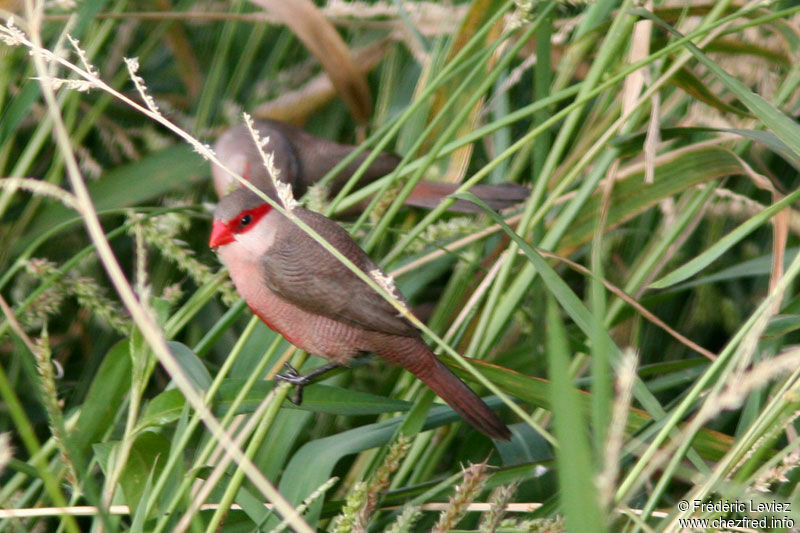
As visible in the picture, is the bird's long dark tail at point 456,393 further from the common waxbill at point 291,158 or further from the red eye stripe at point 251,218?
the common waxbill at point 291,158

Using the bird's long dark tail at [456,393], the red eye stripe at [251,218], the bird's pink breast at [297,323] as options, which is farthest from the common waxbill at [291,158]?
the bird's long dark tail at [456,393]

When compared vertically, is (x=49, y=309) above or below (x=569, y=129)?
below

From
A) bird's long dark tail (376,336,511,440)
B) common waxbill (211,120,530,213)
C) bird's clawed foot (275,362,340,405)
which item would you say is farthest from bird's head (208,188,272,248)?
common waxbill (211,120,530,213)

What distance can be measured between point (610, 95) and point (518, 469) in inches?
34.3

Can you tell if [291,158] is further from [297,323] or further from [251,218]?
[297,323]

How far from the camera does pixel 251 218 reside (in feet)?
6.21

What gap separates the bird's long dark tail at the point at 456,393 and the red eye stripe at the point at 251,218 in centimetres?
47

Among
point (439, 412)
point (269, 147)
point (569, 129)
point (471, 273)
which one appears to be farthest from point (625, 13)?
point (269, 147)

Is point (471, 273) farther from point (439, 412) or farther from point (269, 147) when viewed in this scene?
point (269, 147)

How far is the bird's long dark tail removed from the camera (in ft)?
5.25

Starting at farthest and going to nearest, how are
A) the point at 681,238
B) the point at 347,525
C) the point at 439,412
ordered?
the point at 681,238 → the point at 439,412 → the point at 347,525

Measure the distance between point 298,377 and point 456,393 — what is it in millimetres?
332

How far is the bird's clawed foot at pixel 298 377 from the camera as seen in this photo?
5.38 ft

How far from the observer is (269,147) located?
2.73m
